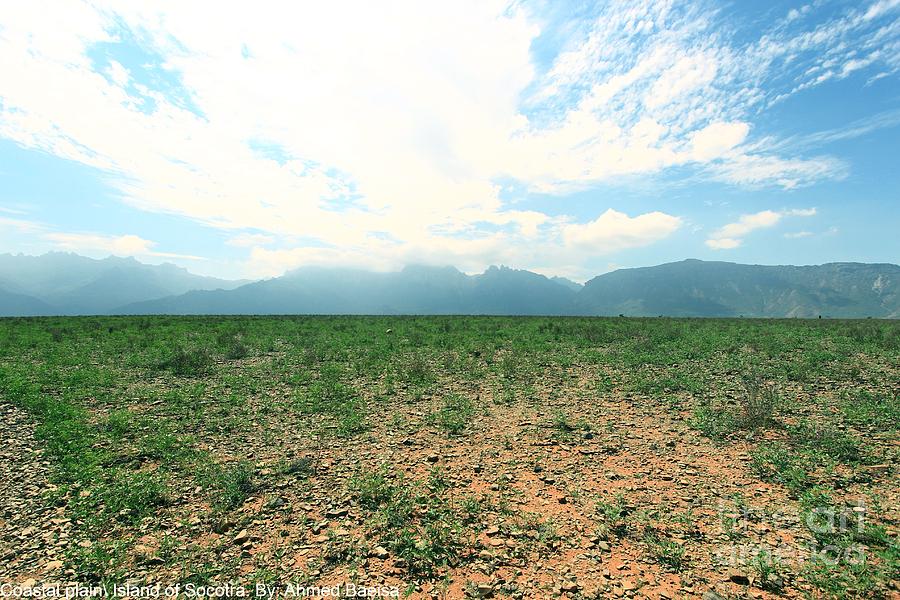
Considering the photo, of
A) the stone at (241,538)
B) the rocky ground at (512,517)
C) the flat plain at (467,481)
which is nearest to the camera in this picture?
the rocky ground at (512,517)

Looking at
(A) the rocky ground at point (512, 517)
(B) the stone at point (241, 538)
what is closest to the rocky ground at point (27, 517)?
(A) the rocky ground at point (512, 517)

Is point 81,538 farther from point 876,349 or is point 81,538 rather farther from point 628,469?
point 876,349

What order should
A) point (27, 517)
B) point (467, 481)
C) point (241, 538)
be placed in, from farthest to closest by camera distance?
point (467, 481) → point (27, 517) → point (241, 538)

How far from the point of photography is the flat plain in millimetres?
5711

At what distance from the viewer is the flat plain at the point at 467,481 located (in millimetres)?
5711

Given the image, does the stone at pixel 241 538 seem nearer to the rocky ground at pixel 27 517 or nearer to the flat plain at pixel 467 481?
the flat plain at pixel 467 481

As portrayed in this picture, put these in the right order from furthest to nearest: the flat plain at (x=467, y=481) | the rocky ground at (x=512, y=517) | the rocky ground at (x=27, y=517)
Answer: the rocky ground at (x=27, y=517) < the flat plain at (x=467, y=481) < the rocky ground at (x=512, y=517)

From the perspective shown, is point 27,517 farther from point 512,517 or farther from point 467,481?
point 512,517

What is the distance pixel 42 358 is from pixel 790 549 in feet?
104

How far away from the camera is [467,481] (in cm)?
832

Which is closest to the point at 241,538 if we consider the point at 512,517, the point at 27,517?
the point at 27,517

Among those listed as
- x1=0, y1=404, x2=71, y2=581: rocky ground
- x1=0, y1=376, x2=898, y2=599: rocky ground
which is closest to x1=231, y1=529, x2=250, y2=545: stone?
x1=0, y1=376, x2=898, y2=599: rocky ground

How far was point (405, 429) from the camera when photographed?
445 inches

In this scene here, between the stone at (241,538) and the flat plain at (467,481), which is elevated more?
the flat plain at (467,481)
